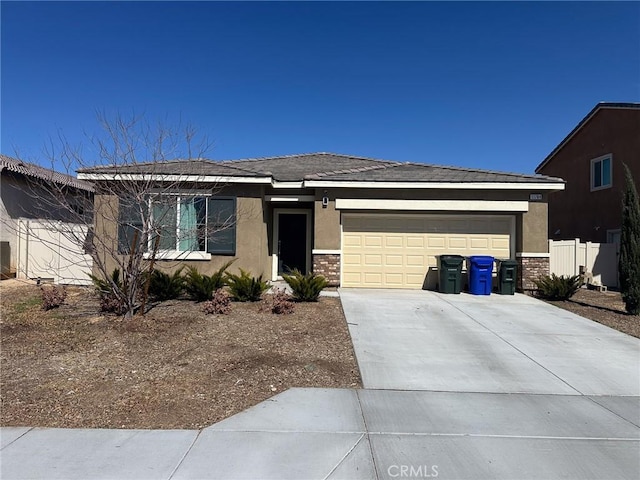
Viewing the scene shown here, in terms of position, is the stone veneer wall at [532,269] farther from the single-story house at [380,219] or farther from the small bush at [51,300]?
the small bush at [51,300]

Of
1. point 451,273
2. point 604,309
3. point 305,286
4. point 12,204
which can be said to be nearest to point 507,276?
point 451,273

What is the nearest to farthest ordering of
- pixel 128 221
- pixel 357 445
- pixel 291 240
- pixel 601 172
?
pixel 357 445
pixel 128 221
pixel 291 240
pixel 601 172

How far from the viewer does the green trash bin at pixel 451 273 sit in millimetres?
12023

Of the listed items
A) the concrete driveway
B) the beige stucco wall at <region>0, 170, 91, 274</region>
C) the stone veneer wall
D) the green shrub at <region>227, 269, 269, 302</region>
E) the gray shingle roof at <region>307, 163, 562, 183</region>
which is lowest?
the concrete driveway

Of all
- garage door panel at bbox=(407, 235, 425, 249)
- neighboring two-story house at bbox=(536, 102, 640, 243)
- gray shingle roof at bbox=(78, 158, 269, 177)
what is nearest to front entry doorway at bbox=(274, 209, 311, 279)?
gray shingle roof at bbox=(78, 158, 269, 177)

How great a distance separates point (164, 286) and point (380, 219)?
631 centimetres

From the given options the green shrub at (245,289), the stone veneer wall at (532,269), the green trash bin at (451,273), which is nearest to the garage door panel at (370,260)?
the green trash bin at (451,273)

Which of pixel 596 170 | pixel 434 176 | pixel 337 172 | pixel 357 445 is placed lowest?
pixel 357 445

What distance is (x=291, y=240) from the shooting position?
46.8 feet

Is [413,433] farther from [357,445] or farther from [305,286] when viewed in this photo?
[305,286]

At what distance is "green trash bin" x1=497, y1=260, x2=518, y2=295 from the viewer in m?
12.2

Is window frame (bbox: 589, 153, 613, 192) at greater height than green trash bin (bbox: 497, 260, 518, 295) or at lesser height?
greater

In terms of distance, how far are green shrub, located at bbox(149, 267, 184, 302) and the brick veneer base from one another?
3860 millimetres

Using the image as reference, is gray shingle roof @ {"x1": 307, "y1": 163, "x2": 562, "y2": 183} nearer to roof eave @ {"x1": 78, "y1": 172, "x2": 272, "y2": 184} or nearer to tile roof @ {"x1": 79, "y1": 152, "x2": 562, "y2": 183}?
tile roof @ {"x1": 79, "y1": 152, "x2": 562, "y2": 183}
